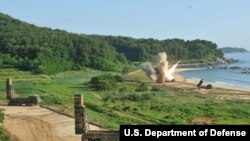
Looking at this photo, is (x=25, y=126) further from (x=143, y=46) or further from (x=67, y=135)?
(x=143, y=46)

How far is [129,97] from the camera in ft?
194

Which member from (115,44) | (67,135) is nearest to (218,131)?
(67,135)

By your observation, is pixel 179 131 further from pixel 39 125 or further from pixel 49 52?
pixel 49 52

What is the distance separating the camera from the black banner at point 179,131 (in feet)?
46.8

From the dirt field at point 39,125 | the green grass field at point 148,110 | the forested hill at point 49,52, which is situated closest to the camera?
the dirt field at point 39,125

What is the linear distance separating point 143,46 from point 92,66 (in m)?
59.3

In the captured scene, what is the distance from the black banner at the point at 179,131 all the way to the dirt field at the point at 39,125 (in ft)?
48.8

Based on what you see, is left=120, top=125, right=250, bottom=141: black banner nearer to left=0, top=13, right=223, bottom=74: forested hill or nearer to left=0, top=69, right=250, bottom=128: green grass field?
left=0, top=69, right=250, bottom=128: green grass field

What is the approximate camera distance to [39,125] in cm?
3294

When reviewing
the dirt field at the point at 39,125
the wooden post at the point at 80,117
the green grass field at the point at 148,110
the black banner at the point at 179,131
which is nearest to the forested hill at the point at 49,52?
the green grass field at the point at 148,110

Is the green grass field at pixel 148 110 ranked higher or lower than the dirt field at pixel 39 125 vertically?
lower

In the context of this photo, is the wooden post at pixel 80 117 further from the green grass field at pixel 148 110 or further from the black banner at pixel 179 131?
the black banner at pixel 179 131

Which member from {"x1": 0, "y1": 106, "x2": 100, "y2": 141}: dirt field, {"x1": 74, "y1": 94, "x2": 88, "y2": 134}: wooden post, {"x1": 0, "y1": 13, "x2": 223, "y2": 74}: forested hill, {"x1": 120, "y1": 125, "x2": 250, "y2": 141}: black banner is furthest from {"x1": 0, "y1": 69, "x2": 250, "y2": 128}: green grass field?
{"x1": 0, "y1": 13, "x2": 223, "y2": 74}: forested hill

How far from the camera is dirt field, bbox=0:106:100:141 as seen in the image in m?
30.1
